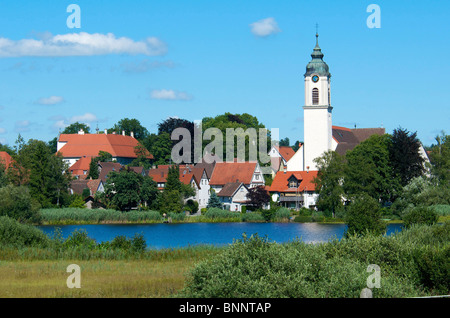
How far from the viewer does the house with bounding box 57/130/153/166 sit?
122812 millimetres

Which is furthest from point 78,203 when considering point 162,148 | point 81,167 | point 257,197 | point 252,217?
point 162,148

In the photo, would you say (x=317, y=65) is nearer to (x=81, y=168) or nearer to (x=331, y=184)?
(x=331, y=184)

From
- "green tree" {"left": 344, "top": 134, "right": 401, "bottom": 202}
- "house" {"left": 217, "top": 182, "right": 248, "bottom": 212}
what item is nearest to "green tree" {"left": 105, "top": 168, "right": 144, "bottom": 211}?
"house" {"left": 217, "top": 182, "right": 248, "bottom": 212}

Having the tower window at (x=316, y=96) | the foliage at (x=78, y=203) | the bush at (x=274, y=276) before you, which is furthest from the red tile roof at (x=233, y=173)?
the bush at (x=274, y=276)

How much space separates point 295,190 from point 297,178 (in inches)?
66.1

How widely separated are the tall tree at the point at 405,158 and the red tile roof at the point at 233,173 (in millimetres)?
18732

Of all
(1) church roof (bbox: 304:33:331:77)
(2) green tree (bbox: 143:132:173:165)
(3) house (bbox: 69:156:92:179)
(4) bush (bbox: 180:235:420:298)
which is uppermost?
(1) church roof (bbox: 304:33:331:77)

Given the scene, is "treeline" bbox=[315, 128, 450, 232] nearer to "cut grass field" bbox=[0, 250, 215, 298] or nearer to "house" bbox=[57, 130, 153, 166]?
"cut grass field" bbox=[0, 250, 215, 298]

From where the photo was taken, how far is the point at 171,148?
365 ft

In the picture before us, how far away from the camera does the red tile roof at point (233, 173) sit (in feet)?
277

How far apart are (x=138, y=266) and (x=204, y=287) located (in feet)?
28.3

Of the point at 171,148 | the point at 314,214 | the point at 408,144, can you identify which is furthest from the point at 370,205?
the point at 171,148

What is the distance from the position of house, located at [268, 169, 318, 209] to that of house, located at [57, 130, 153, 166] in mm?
44591

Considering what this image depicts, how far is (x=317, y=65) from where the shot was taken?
8775cm
